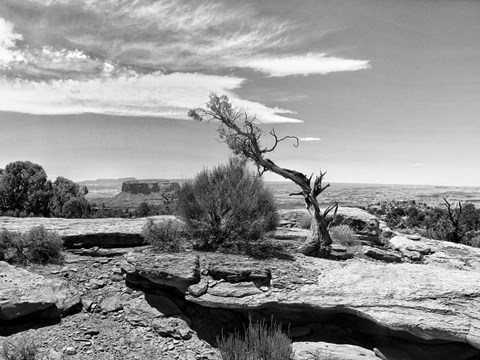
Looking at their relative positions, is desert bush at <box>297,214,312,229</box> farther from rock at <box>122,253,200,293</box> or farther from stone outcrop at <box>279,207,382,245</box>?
rock at <box>122,253,200,293</box>

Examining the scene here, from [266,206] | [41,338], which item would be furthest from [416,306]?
[41,338]

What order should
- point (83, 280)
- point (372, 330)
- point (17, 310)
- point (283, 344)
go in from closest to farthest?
point (283, 344) < point (372, 330) < point (17, 310) < point (83, 280)

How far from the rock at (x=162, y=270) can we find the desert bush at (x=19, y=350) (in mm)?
2367

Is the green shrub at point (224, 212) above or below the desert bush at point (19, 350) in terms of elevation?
above

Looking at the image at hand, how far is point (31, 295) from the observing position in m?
7.18

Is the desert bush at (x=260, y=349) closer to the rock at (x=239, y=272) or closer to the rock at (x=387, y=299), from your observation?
the rock at (x=387, y=299)

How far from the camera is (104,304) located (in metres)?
7.75

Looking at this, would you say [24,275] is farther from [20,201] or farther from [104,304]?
[20,201]

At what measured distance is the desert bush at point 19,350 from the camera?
229 inches

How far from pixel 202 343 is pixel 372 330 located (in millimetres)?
3242

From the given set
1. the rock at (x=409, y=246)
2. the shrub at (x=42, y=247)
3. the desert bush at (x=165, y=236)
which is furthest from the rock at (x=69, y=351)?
the rock at (x=409, y=246)

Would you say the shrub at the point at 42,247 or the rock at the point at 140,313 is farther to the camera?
the shrub at the point at 42,247

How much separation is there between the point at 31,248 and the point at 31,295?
2.12 metres

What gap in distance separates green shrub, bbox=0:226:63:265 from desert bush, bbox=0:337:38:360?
2.79m
